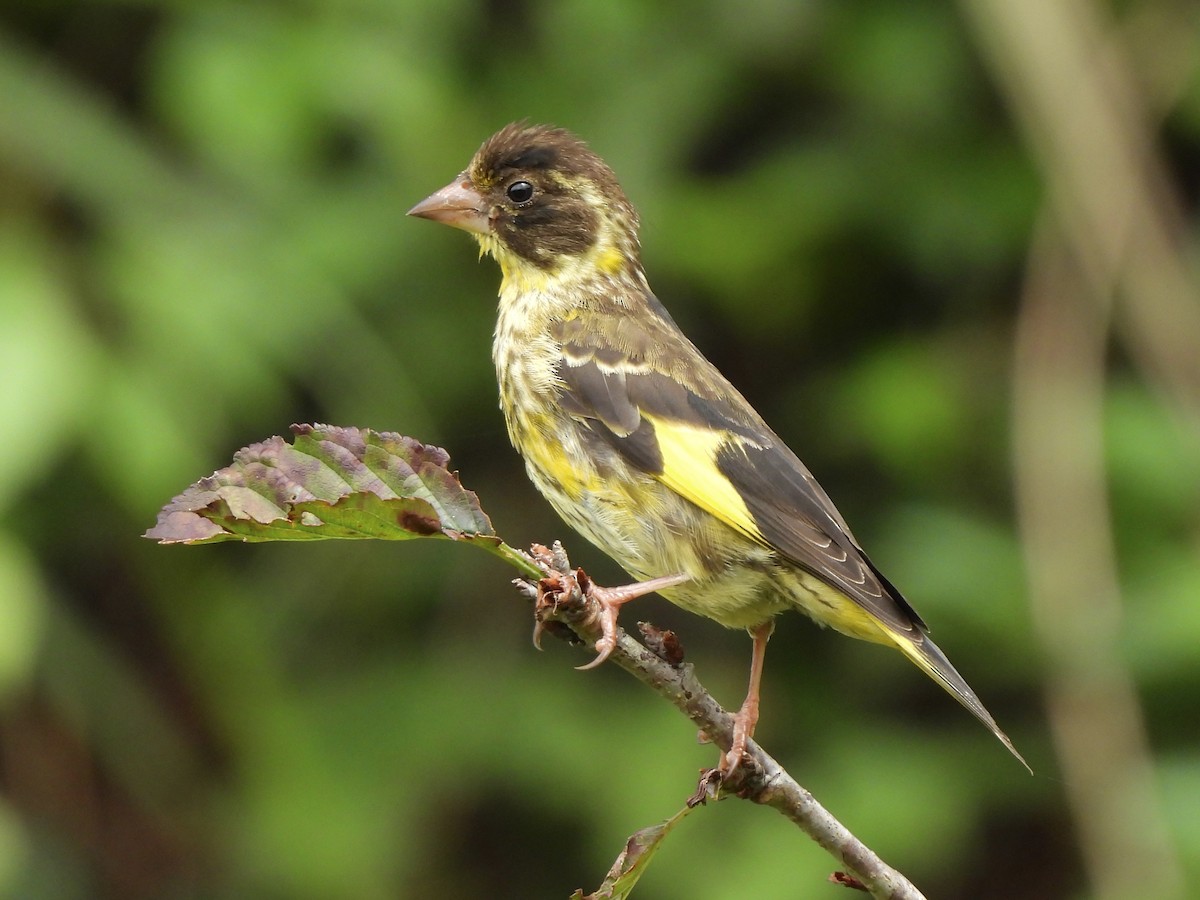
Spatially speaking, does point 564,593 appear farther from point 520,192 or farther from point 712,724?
point 520,192

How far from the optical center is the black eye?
388cm

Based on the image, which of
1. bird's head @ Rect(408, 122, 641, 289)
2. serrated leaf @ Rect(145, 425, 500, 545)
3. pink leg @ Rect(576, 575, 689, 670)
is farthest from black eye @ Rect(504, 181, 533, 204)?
serrated leaf @ Rect(145, 425, 500, 545)

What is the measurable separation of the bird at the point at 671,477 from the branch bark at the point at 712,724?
0.23 metres

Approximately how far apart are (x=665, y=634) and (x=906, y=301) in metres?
3.27

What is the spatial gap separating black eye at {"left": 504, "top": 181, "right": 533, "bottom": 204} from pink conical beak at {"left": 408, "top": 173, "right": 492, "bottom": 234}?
0.07 m

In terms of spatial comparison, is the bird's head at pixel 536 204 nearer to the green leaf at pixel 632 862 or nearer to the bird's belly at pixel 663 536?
the bird's belly at pixel 663 536

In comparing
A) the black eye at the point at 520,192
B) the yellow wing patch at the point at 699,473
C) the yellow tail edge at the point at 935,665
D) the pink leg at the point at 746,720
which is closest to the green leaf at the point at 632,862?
the pink leg at the point at 746,720

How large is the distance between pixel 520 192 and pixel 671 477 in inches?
41.6

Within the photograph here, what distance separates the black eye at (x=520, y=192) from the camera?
12.7ft

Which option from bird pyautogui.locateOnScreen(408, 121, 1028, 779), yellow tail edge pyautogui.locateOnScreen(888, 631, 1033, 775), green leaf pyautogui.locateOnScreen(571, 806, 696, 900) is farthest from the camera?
bird pyautogui.locateOnScreen(408, 121, 1028, 779)

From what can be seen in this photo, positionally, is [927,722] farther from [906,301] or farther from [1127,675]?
[906,301]

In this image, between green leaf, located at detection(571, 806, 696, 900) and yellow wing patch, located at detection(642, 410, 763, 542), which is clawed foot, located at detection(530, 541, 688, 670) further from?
yellow wing patch, located at detection(642, 410, 763, 542)

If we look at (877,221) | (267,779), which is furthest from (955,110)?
(267,779)

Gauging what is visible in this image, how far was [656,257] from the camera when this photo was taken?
197 inches
